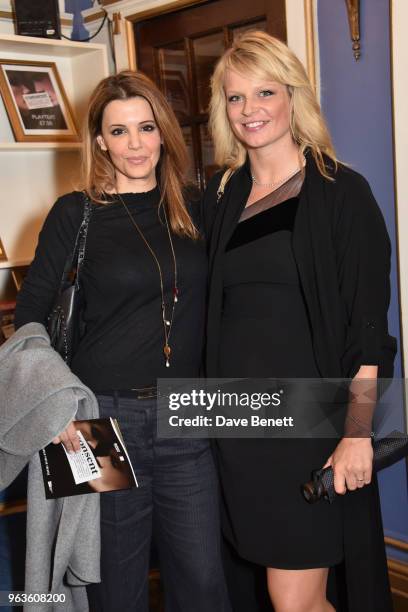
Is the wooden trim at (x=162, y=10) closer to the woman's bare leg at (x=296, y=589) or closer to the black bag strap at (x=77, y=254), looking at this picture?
the black bag strap at (x=77, y=254)

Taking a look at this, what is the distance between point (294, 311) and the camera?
1810 millimetres

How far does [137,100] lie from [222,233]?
1.29ft

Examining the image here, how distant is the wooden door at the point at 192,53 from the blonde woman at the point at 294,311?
42.4 inches

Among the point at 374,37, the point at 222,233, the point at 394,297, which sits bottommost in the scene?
the point at 394,297

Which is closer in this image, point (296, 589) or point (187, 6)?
point (296, 589)

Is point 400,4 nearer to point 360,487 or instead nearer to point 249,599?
point 360,487

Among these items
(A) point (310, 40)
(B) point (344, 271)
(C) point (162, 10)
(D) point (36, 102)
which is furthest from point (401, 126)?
(D) point (36, 102)

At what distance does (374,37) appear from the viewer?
2334mm

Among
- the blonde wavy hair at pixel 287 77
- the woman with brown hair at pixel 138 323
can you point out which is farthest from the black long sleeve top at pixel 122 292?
the blonde wavy hair at pixel 287 77

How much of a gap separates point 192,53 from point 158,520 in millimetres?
1959

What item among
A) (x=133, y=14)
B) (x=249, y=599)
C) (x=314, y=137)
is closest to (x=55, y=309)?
(x=314, y=137)

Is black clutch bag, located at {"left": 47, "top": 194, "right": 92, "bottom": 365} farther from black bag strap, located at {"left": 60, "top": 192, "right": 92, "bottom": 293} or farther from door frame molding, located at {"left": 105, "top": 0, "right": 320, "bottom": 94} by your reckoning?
door frame molding, located at {"left": 105, "top": 0, "right": 320, "bottom": 94}

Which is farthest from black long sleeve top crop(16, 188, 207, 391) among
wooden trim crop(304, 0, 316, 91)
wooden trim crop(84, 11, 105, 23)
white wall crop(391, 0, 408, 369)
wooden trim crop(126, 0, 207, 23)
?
wooden trim crop(84, 11, 105, 23)

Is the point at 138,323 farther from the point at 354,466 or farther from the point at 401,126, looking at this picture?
the point at 401,126
